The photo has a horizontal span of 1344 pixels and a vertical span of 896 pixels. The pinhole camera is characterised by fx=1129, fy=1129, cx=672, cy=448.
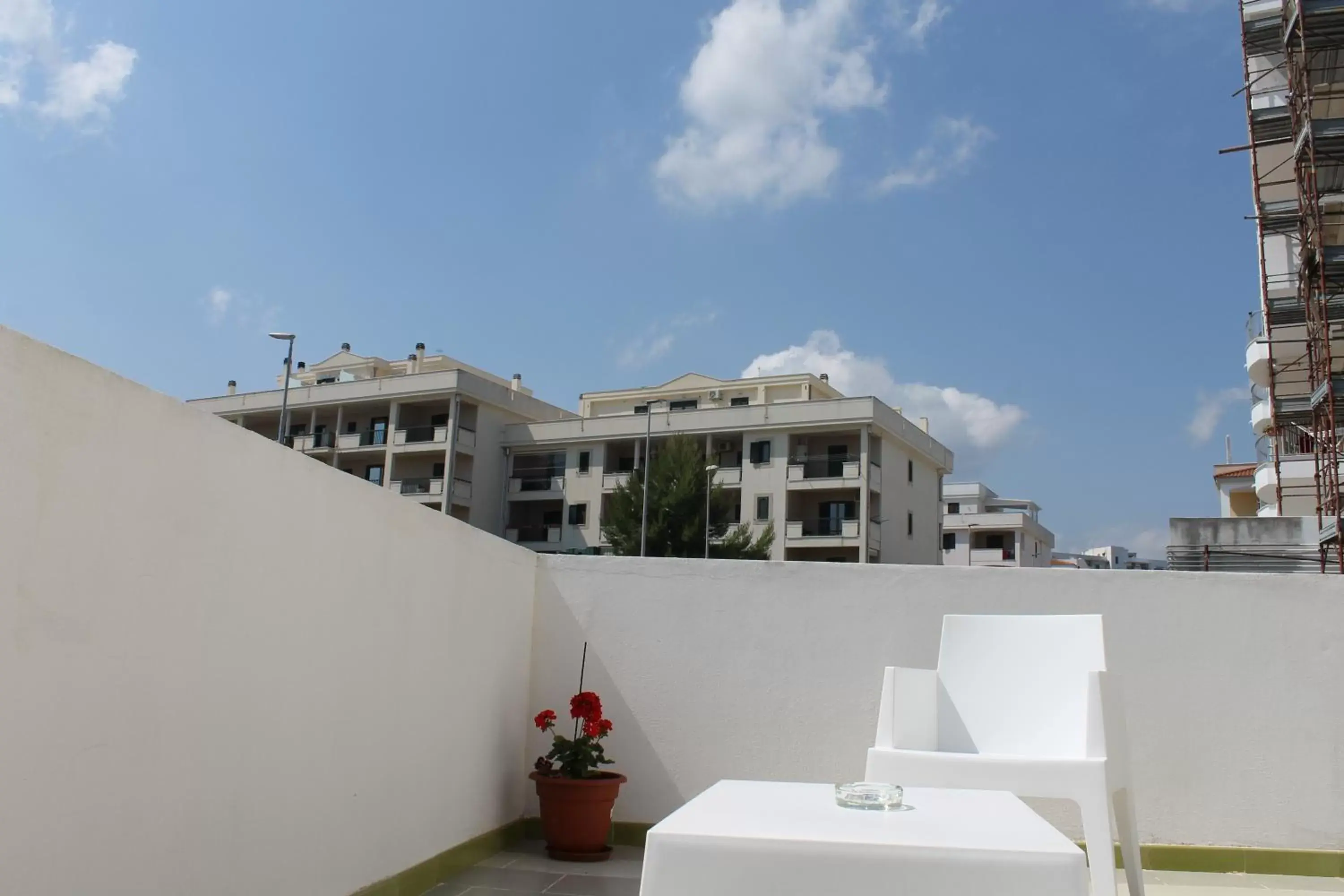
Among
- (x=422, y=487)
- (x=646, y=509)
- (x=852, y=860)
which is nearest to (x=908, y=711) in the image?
(x=852, y=860)

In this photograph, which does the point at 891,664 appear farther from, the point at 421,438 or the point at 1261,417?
the point at 421,438

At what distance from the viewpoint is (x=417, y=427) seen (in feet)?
120

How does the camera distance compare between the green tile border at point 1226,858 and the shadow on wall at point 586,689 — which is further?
the shadow on wall at point 586,689

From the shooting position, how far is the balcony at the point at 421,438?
35938 millimetres

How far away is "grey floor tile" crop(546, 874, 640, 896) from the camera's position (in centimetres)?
340

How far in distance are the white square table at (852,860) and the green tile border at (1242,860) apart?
260 centimetres

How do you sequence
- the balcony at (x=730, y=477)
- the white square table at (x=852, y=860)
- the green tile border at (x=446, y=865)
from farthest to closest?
the balcony at (x=730, y=477)
the green tile border at (x=446, y=865)
the white square table at (x=852, y=860)

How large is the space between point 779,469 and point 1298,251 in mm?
15462

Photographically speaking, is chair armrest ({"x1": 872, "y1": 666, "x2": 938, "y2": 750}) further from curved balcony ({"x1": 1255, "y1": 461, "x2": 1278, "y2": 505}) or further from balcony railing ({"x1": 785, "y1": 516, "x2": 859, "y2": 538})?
balcony railing ({"x1": 785, "y1": 516, "x2": 859, "y2": 538})

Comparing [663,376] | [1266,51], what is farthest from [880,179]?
[663,376]

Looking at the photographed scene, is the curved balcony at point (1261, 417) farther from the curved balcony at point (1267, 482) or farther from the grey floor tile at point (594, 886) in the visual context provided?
the grey floor tile at point (594, 886)

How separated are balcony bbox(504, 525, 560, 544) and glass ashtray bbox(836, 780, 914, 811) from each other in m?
34.5

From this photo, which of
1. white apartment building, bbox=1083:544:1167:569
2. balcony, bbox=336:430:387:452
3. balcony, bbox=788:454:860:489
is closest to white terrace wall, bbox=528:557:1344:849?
balcony, bbox=788:454:860:489

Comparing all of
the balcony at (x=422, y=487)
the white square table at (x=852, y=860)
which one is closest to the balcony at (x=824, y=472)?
the balcony at (x=422, y=487)
